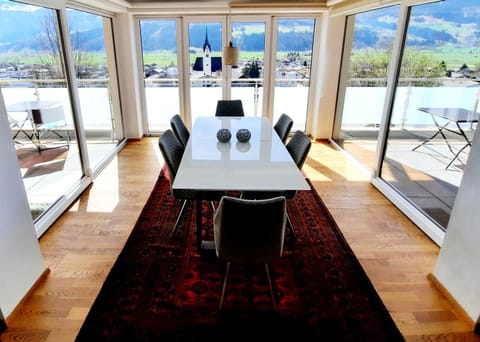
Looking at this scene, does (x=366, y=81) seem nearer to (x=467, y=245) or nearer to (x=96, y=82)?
(x=467, y=245)

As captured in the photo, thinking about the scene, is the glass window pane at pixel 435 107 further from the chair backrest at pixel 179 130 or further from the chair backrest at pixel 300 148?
the chair backrest at pixel 179 130

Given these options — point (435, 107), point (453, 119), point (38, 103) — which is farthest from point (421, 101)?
point (38, 103)

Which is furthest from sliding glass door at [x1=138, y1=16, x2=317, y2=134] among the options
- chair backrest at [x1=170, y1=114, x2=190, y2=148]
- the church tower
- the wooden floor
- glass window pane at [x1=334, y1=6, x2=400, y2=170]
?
chair backrest at [x1=170, y1=114, x2=190, y2=148]

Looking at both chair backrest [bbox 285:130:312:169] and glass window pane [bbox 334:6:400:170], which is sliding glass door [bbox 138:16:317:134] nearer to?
glass window pane [bbox 334:6:400:170]

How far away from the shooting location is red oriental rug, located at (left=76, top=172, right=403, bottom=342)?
1946 mm

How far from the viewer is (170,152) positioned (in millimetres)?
2740

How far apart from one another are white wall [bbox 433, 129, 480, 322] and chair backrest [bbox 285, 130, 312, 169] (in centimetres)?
117

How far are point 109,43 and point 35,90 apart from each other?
7.96ft

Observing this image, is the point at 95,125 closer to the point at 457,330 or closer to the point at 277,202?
the point at 277,202

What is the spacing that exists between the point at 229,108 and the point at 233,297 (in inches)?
116

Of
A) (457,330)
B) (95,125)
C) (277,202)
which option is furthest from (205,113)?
(457,330)

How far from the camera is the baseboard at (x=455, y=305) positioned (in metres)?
1.97

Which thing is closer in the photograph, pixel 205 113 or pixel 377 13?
pixel 377 13

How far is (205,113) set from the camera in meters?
5.94
